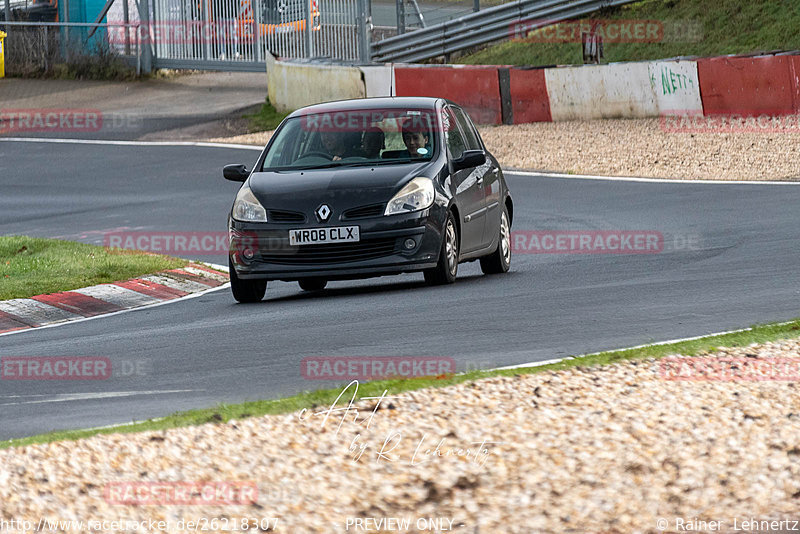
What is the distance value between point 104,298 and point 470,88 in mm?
15139

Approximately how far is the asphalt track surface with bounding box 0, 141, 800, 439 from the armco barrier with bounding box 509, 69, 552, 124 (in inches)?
302

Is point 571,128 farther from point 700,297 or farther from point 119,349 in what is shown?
point 119,349

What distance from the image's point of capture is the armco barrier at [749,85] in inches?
929

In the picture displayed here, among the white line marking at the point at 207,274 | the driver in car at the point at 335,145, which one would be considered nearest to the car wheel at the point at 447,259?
the driver in car at the point at 335,145

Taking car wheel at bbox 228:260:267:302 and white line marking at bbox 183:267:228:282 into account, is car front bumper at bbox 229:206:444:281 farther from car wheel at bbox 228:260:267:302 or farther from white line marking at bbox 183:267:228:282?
white line marking at bbox 183:267:228:282

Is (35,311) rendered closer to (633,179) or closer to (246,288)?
(246,288)

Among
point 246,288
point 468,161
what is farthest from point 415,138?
point 246,288

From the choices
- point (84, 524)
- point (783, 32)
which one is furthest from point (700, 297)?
point (783, 32)

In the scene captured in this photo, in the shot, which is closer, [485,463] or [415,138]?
[485,463]

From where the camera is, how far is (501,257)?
1338cm

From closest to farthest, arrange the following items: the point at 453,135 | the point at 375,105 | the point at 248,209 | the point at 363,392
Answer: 1. the point at 363,392
2. the point at 248,209
3. the point at 375,105
4. the point at 453,135

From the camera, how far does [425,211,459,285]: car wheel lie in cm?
1177

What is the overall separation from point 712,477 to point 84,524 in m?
2.26

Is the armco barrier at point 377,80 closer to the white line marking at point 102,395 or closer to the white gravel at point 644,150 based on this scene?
the white gravel at point 644,150
